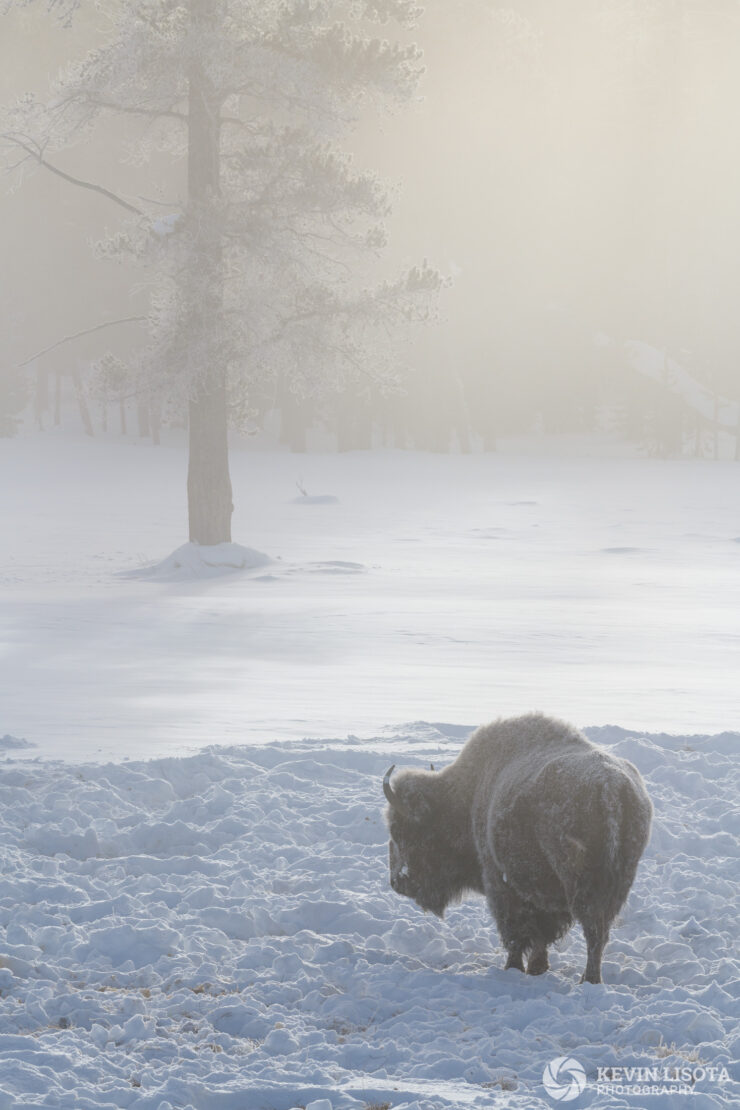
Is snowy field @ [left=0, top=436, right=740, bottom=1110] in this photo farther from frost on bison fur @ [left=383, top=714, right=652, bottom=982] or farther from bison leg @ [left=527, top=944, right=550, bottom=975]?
frost on bison fur @ [left=383, top=714, right=652, bottom=982]

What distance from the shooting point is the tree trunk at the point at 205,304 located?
60.5 feet

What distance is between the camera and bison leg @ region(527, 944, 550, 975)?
5180 mm

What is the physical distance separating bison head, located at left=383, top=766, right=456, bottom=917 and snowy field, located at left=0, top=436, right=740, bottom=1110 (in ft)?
0.95

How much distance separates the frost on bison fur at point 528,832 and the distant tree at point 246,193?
13.8 metres

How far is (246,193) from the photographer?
65.5 ft

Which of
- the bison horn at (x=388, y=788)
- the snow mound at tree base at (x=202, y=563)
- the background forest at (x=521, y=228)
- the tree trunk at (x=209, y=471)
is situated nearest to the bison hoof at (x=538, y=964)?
the bison horn at (x=388, y=788)

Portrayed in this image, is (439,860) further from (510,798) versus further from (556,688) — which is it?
(556,688)

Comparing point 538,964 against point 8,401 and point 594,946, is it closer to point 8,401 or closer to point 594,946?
point 594,946

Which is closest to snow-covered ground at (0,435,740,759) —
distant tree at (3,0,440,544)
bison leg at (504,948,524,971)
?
distant tree at (3,0,440,544)

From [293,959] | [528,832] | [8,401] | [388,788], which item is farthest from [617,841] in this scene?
[8,401]

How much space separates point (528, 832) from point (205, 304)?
581 inches

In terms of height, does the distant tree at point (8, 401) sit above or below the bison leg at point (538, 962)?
above

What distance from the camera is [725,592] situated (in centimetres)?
1819

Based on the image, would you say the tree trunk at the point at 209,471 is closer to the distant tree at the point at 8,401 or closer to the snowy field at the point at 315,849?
the snowy field at the point at 315,849
